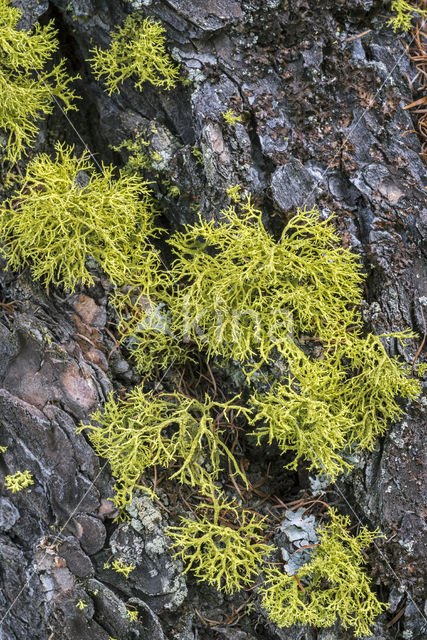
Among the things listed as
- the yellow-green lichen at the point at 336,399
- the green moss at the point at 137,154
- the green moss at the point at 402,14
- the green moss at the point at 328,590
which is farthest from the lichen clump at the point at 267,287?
the green moss at the point at 402,14

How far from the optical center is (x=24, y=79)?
2.77 m

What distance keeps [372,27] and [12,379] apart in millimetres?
2592

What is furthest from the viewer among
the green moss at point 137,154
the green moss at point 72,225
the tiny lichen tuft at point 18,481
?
the green moss at point 137,154

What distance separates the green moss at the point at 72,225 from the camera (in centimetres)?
265

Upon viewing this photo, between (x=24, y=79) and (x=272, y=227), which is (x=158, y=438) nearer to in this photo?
(x=272, y=227)

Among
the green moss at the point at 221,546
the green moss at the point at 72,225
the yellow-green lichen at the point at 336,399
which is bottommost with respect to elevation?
the green moss at the point at 221,546

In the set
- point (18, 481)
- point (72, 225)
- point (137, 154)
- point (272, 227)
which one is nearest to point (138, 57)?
point (137, 154)

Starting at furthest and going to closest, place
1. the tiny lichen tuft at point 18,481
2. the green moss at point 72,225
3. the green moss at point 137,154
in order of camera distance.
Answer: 1. the green moss at point 137,154
2. the green moss at point 72,225
3. the tiny lichen tuft at point 18,481

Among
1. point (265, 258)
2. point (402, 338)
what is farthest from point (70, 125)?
point (402, 338)

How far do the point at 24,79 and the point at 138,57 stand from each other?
0.61 meters

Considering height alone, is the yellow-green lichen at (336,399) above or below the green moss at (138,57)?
below

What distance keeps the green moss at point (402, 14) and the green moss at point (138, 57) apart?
1166mm

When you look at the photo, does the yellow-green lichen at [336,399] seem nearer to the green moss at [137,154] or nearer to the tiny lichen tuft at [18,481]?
the tiny lichen tuft at [18,481]

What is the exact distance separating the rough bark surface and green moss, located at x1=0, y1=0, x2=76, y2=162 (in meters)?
0.13
